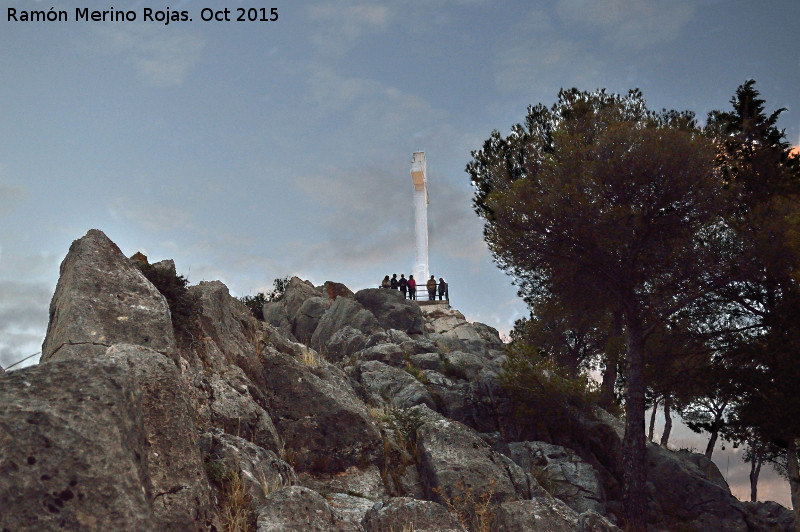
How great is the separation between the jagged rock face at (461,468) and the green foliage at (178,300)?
5.12 m

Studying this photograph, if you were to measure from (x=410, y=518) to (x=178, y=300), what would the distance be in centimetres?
628

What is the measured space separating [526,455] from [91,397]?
1902 cm

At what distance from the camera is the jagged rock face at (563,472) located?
20234 millimetres

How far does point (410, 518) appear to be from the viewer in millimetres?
8352

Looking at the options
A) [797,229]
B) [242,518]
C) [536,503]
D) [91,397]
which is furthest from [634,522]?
[91,397]

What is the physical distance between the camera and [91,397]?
15.0 ft

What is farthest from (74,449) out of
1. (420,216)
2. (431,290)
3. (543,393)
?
(420,216)

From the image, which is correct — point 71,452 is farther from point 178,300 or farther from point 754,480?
point 754,480

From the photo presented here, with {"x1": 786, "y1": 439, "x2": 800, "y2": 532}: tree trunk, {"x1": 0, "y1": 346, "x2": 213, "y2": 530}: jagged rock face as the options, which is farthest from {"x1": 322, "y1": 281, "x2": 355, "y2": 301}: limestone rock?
{"x1": 0, "y1": 346, "x2": 213, "y2": 530}: jagged rock face

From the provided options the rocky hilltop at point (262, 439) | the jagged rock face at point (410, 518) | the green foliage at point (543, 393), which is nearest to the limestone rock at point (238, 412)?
the rocky hilltop at point (262, 439)

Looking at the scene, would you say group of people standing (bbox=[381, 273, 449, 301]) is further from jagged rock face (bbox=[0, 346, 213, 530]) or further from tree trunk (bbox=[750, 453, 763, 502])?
jagged rock face (bbox=[0, 346, 213, 530])

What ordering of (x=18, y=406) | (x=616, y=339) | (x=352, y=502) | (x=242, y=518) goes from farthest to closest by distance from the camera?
(x=616, y=339)
(x=352, y=502)
(x=242, y=518)
(x=18, y=406)

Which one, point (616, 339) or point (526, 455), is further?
point (616, 339)

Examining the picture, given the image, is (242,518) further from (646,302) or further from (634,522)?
(646,302)
